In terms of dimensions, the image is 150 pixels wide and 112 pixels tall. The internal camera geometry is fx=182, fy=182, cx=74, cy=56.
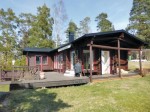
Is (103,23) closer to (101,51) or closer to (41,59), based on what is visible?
(41,59)

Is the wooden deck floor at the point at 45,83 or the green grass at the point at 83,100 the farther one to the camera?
the wooden deck floor at the point at 45,83

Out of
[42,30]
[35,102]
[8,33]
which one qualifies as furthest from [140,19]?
[35,102]

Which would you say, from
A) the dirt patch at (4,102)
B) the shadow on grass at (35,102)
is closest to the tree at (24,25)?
the dirt patch at (4,102)

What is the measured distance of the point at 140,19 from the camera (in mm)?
38719

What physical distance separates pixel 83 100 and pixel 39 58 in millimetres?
15785

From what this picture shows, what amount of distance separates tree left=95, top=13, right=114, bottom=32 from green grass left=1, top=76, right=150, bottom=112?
4225cm

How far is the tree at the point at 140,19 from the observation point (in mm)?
36344

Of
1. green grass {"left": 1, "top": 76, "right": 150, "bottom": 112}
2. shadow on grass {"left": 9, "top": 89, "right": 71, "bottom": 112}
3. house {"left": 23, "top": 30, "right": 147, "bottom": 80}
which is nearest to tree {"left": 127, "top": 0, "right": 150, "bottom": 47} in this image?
house {"left": 23, "top": 30, "right": 147, "bottom": 80}

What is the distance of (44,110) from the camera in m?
7.05

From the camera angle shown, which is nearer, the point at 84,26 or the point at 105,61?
the point at 105,61

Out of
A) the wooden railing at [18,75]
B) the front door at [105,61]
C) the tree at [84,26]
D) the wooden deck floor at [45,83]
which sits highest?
the tree at [84,26]

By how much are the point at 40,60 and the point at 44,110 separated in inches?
649

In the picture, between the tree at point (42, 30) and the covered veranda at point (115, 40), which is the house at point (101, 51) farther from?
the tree at point (42, 30)

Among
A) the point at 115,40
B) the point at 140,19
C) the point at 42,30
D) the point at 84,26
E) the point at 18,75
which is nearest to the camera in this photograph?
the point at 18,75
